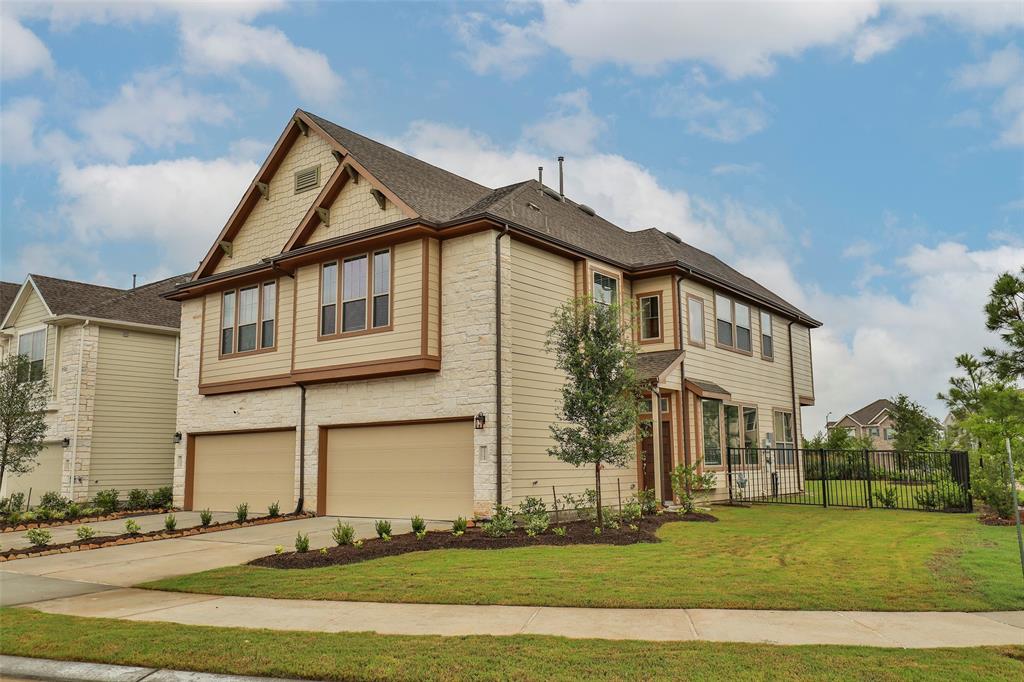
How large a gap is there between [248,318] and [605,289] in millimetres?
9971

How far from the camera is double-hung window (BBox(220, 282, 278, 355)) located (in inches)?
813

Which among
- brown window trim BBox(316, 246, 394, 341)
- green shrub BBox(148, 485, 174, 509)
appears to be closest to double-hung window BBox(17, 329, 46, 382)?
green shrub BBox(148, 485, 174, 509)

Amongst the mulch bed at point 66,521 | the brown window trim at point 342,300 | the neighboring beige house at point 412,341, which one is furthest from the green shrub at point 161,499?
the brown window trim at point 342,300

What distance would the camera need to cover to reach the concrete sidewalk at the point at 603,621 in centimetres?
706

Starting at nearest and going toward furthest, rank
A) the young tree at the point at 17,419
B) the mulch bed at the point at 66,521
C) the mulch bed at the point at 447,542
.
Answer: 1. the mulch bed at the point at 447,542
2. the mulch bed at the point at 66,521
3. the young tree at the point at 17,419

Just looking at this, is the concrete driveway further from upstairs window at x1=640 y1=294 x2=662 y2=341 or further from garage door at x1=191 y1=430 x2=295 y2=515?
upstairs window at x1=640 y1=294 x2=662 y2=341

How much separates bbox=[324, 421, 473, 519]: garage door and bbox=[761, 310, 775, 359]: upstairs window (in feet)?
42.3

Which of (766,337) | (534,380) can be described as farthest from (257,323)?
(766,337)

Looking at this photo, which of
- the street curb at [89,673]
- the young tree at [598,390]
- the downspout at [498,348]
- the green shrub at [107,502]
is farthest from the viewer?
the green shrub at [107,502]

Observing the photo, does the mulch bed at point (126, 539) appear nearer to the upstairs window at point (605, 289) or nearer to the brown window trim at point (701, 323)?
the upstairs window at point (605, 289)

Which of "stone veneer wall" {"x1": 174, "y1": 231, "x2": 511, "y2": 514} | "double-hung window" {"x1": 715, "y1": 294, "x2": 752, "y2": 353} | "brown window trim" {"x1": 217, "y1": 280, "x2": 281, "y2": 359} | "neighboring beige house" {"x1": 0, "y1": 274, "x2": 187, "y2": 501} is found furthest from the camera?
"neighboring beige house" {"x1": 0, "y1": 274, "x2": 187, "y2": 501}

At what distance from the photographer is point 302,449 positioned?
1919 centimetres

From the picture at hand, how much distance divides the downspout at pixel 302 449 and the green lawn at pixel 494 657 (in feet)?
37.6

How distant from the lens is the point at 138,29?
1505 centimetres
